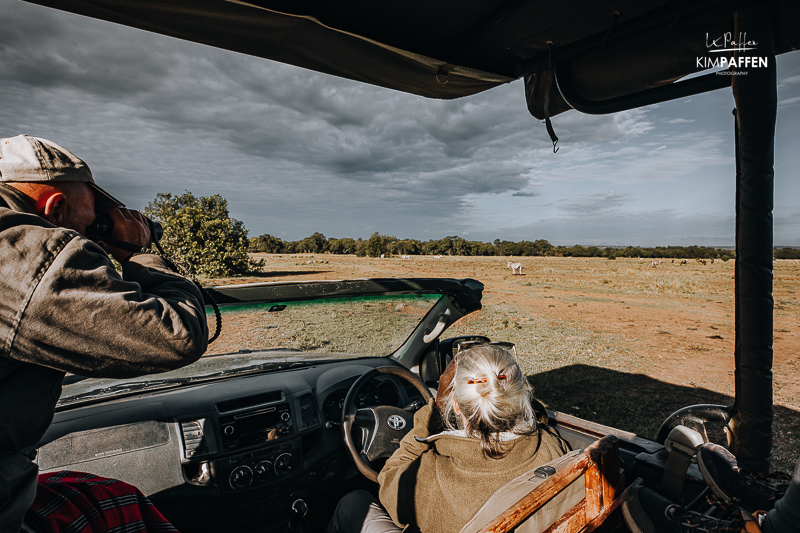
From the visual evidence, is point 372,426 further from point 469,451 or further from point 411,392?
point 469,451

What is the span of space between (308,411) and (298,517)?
716mm

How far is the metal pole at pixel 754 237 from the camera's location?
1.79 m

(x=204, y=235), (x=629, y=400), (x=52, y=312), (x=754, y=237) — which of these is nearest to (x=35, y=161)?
(x=52, y=312)

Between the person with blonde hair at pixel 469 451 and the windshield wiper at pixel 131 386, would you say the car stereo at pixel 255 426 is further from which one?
the person with blonde hair at pixel 469 451

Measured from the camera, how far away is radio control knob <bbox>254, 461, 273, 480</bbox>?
9.10 ft

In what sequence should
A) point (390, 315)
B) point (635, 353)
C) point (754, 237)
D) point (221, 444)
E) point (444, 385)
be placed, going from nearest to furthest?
point (754, 237) < point (444, 385) < point (221, 444) < point (390, 315) < point (635, 353)

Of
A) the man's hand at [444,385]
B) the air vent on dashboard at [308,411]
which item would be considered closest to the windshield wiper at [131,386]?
the air vent on dashboard at [308,411]

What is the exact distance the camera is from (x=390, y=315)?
12.0ft

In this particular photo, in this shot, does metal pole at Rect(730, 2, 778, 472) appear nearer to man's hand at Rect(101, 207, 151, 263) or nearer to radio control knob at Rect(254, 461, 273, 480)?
man's hand at Rect(101, 207, 151, 263)

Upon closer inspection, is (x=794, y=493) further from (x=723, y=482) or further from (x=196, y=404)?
(x=196, y=404)

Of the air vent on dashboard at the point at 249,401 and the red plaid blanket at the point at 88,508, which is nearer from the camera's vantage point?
the red plaid blanket at the point at 88,508

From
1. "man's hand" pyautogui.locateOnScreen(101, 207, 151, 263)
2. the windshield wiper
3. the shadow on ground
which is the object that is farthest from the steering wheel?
the shadow on ground

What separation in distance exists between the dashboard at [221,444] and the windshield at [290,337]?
109 millimetres

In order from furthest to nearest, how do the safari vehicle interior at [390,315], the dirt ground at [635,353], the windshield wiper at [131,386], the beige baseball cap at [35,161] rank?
the dirt ground at [635,353]
the windshield wiper at [131,386]
the safari vehicle interior at [390,315]
the beige baseball cap at [35,161]
